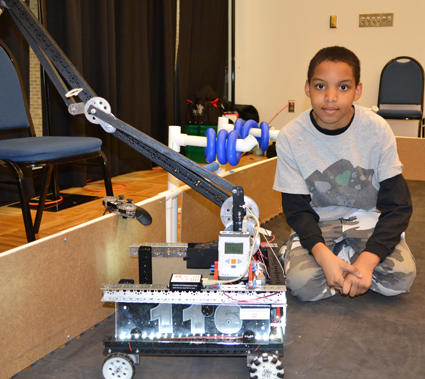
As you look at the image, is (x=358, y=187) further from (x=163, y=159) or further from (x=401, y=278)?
(x=163, y=159)

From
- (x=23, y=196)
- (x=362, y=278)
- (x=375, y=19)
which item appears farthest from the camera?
(x=375, y=19)

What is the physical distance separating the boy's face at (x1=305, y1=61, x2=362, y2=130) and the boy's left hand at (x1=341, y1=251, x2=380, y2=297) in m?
0.45

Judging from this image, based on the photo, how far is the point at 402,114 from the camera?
13.0 ft

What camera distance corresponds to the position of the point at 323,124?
5.19 ft

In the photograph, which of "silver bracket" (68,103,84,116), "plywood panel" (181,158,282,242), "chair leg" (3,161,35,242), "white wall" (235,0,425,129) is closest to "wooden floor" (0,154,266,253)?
"chair leg" (3,161,35,242)

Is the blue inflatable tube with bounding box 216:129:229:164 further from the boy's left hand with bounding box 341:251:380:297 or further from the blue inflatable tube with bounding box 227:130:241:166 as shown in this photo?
the boy's left hand with bounding box 341:251:380:297

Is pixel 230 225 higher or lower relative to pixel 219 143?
lower

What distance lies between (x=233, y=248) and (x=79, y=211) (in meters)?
1.60

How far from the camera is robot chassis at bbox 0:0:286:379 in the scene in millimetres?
1072

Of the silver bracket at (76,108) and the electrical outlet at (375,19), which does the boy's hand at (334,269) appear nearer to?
the silver bracket at (76,108)

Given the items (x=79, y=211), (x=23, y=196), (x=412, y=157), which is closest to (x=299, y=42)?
(x=412, y=157)

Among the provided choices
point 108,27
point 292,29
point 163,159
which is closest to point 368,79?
point 292,29

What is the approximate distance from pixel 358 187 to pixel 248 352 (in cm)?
76

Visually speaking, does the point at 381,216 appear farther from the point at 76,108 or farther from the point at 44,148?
the point at 44,148
